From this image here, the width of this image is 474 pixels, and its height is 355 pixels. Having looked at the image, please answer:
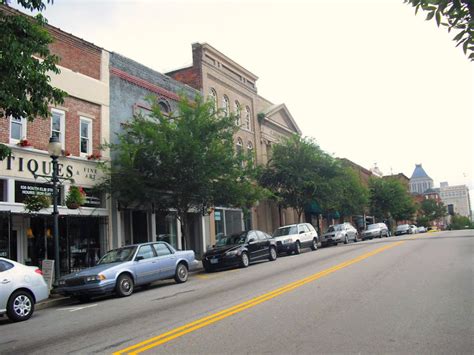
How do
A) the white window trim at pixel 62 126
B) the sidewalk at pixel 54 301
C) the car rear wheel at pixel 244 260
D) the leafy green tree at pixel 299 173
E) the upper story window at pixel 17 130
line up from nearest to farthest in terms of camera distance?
the sidewalk at pixel 54 301, the upper story window at pixel 17 130, the white window trim at pixel 62 126, the car rear wheel at pixel 244 260, the leafy green tree at pixel 299 173

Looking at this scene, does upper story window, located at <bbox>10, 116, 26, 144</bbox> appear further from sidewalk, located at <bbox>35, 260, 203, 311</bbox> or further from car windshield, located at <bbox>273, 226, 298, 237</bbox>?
car windshield, located at <bbox>273, 226, 298, 237</bbox>

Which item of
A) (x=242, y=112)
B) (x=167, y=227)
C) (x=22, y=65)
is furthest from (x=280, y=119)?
(x=22, y=65)

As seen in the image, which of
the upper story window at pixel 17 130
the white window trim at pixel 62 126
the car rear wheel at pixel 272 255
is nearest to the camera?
the upper story window at pixel 17 130


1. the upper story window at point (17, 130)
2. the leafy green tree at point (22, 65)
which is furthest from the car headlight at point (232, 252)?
the leafy green tree at point (22, 65)

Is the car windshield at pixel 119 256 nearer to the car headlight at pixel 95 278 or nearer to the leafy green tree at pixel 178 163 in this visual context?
the car headlight at pixel 95 278

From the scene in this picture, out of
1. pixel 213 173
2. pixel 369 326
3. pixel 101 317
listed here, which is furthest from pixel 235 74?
pixel 369 326

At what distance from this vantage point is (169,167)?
61.5 ft

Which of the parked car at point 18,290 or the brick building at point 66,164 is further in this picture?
the brick building at point 66,164

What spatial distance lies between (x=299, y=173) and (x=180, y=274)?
18383mm

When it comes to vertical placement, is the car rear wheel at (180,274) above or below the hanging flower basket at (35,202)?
below

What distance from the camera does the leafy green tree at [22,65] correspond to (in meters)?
8.84

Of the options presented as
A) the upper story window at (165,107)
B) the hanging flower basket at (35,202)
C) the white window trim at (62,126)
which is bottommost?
the hanging flower basket at (35,202)

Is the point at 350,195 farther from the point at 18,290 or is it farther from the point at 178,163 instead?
the point at 18,290

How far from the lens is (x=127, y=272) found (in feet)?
43.1
